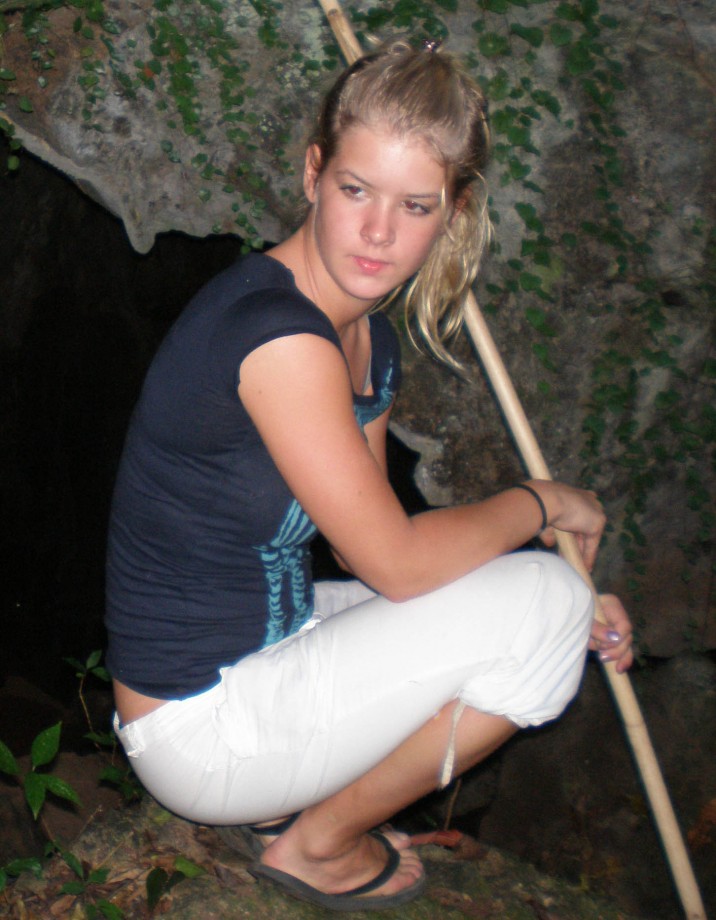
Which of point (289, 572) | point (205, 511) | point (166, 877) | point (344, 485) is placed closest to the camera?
point (344, 485)

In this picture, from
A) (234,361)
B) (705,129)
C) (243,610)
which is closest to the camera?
(234,361)

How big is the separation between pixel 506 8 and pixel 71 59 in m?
1.54

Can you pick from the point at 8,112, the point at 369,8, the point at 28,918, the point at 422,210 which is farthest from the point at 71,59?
the point at 28,918

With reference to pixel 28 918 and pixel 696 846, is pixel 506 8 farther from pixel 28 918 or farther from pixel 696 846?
pixel 696 846

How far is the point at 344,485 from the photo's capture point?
1478 mm

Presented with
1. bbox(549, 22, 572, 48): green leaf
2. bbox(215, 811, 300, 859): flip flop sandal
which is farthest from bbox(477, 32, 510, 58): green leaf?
bbox(215, 811, 300, 859): flip flop sandal

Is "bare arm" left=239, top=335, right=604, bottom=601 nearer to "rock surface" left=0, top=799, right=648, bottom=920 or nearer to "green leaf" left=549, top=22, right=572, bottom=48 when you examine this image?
"rock surface" left=0, top=799, right=648, bottom=920

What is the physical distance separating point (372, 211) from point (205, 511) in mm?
650

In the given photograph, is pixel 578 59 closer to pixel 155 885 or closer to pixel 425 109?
pixel 425 109

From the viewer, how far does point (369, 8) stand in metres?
2.90

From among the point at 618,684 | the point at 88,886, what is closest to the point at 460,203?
the point at 618,684

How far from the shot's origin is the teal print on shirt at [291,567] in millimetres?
1662

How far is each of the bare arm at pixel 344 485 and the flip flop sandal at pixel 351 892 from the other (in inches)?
28.9

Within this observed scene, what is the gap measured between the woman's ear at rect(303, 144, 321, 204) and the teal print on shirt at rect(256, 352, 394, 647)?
0.44m
